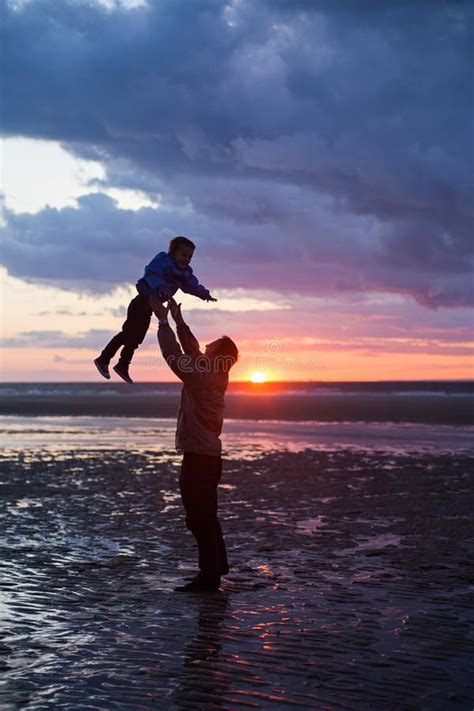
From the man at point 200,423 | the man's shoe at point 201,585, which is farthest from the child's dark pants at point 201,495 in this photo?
the man's shoe at point 201,585

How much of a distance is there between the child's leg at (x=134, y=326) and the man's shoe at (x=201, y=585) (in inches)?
98.2

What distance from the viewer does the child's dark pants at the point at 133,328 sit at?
8.72 metres

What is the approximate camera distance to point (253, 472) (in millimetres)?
18297

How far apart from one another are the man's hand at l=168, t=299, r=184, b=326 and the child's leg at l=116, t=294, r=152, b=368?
0.58m

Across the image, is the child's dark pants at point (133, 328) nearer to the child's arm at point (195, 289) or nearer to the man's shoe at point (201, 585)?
the child's arm at point (195, 289)

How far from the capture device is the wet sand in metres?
5.40

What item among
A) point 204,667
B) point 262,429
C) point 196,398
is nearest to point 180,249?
point 196,398

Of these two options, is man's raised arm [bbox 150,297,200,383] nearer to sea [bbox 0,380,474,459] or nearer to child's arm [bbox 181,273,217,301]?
child's arm [bbox 181,273,217,301]

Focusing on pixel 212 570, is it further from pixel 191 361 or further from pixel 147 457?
pixel 147 457

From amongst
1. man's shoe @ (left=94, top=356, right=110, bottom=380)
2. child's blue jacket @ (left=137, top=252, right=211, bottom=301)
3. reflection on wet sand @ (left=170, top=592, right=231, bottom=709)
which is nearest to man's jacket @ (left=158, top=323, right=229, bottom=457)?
child's blue jacket @ (left=137, top=252, right=211, bottom=301)

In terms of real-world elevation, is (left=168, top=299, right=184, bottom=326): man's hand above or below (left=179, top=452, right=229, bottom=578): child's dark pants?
above

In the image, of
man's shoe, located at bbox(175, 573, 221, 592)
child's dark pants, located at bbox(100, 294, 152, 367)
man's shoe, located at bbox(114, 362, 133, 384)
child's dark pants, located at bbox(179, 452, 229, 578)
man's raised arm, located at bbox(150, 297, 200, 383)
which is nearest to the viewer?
man's shoe, located at bbox(175, 573, 221, 592)

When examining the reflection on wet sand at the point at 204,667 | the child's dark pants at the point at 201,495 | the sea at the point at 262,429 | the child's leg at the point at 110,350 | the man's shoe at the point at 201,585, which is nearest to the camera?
the reflection on wet sand at the point at 204,667

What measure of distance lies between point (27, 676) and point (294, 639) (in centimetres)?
211
